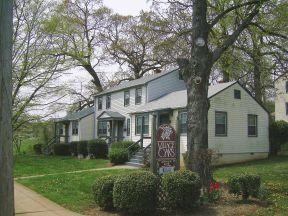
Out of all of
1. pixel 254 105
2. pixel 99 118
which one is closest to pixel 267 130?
pixel 254 105

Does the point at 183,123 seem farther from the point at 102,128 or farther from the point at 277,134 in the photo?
the point at 102,128

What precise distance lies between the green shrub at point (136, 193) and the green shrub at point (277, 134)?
22000 mm

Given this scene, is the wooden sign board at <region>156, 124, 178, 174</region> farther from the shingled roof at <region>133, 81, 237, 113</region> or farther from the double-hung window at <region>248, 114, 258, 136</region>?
the double-hung window at <region>248, 114, 258, 136</region>

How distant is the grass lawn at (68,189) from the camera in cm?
1240

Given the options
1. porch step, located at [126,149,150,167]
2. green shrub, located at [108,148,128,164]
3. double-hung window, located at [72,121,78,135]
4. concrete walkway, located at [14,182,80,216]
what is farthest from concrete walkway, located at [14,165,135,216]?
double-hung window, located at [72,121,78,135]

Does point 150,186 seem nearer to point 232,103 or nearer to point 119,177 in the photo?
point 119,177

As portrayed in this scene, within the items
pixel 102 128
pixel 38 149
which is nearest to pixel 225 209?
pixel 102 128

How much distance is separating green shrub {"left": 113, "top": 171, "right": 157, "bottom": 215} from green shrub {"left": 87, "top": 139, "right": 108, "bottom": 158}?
22628 mm

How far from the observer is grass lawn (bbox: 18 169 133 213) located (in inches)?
488

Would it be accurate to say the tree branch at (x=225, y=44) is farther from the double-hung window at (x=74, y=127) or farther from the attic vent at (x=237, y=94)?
the double-hung window at (x=74, y=127)

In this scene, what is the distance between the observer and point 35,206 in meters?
12.2

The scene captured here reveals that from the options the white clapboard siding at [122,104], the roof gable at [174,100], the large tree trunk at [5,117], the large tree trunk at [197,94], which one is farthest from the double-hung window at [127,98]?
the large tree trunk at [5,117]

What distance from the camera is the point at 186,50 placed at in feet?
117

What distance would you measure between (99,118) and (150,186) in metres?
28.2
